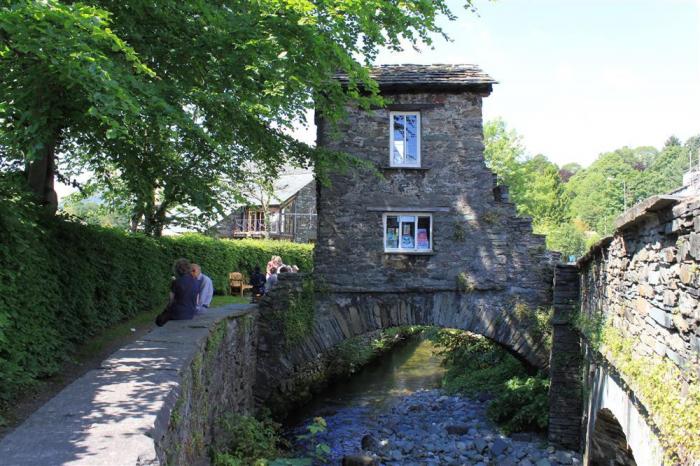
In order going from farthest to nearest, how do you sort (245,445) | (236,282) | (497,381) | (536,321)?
1. (236,282)
2. (497,381)
3. (536,321)
4. (245,445)

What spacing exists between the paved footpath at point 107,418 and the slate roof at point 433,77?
8328 millimetres

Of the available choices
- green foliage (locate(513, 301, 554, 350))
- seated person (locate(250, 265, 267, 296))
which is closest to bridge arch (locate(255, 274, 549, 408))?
green foliage (locate(513, 301, 554, 350))

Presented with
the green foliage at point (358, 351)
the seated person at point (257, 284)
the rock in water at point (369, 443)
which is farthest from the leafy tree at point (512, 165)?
the rock in water at point (369, 443)

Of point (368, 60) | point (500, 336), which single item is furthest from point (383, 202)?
point (500, 336)

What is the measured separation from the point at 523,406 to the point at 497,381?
2859 mm

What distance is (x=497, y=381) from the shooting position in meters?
16.0

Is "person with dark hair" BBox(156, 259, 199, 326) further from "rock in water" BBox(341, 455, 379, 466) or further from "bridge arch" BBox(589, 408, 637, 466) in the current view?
"bridge arch" BBox(589, 408, 637, 466)

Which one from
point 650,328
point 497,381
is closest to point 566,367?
point 497,381

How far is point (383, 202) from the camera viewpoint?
41.9 ft

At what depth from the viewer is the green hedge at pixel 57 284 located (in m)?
6.09

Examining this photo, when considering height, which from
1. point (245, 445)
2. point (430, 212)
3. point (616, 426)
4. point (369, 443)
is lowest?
point (369, 443)

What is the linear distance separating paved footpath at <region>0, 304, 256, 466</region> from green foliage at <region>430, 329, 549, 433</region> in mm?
9032

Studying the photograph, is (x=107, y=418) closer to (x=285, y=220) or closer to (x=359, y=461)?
(x=359, y=461)

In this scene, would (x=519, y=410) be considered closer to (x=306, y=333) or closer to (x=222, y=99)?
(x=306, y=333)
